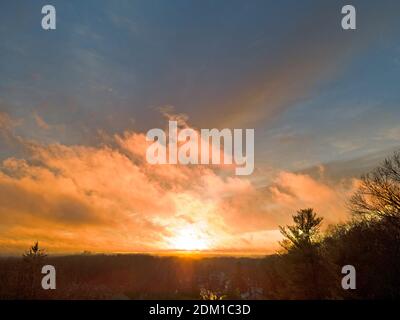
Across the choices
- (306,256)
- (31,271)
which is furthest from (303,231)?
(31,271)

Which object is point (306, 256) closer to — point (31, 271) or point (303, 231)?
point (303, 231)

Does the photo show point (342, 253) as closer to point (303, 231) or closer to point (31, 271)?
point (303, 231)

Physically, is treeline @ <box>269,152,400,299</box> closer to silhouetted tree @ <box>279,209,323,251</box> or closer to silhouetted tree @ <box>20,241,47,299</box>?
silhouetted tree @ <box>279,209,323,251</box>

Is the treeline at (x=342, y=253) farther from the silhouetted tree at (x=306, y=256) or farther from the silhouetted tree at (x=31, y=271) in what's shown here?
the silhouetted tree at (x=31, y=271)

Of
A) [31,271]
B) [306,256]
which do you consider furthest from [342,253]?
[31,271]

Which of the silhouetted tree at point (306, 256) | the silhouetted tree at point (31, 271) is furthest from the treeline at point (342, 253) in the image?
the silhouetted tree at point (31, 271)

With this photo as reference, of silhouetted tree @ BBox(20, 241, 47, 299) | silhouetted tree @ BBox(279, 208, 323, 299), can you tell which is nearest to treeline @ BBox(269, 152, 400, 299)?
silhouetted tree @ BBox(279, 208, 323, 299)

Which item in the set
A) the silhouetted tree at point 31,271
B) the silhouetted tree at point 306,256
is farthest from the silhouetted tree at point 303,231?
the silhouetted tree at point 31,271

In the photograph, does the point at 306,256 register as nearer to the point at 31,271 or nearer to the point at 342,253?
the point at 342,253

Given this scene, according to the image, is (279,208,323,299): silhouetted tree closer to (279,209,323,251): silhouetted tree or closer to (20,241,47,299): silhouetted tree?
(279,209,323,251): silhouetted tree

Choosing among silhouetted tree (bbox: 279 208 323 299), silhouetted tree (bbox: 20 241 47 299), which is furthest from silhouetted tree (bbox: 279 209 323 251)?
silhouetted tree (bbox: 20 241 47 299)
